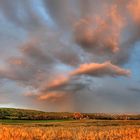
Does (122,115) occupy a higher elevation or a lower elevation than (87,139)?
higher

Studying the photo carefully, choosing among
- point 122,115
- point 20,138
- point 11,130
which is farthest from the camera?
point 122,115

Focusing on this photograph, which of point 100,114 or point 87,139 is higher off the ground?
point 100,114

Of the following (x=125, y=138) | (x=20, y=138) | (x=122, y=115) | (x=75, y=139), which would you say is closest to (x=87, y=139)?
(x=75, y=139)

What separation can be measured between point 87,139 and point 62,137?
7.89 ft

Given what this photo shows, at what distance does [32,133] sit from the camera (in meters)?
19.9

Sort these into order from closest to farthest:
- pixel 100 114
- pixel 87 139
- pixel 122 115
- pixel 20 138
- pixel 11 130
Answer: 1. pixel 87 139
2. pixel 20 138
3. pixel 11 130
4. pixel 122 115
5. pixel 100 114

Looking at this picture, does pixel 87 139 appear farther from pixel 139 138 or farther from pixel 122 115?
pixel 122 115

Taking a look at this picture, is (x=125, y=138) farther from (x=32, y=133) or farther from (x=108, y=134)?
(x=32, y=133)

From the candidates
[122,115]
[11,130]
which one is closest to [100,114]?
[122,115]

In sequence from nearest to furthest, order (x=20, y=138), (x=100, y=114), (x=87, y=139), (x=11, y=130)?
1. (x=87, y=139)
2. (x=20, y=138)
3. (x=11, y=130)
4. (x=100, y=114)

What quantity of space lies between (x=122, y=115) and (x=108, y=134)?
112531mm

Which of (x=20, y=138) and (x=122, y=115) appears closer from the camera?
(x=20, y=138)

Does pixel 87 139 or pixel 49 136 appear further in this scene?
pixel 49 136

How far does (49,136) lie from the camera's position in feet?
61.6
